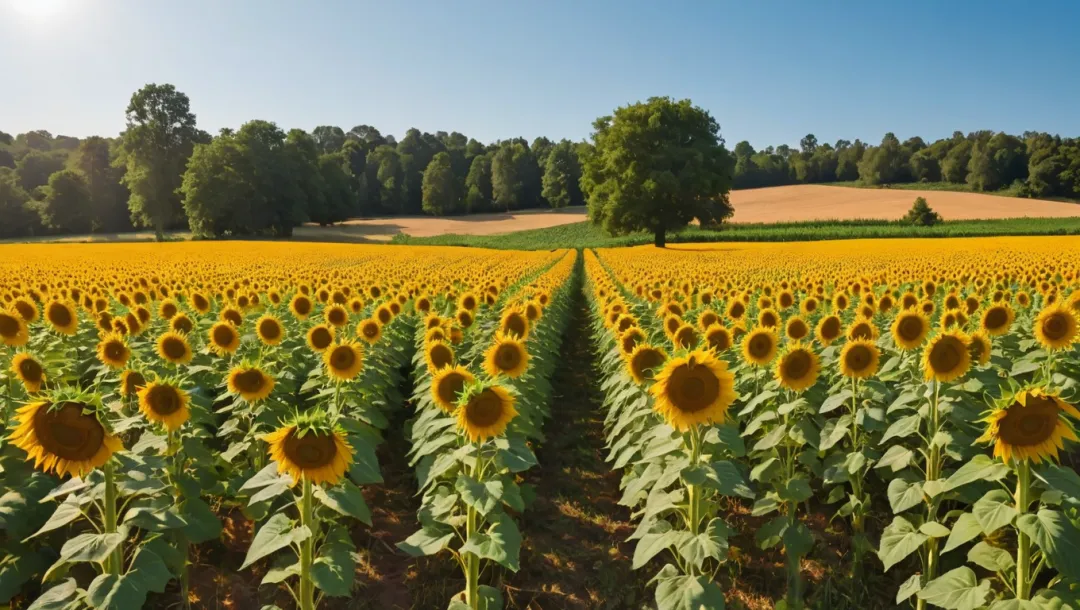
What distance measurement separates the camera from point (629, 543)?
561 cm

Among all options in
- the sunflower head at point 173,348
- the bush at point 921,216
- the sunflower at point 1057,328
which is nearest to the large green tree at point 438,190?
the bush at point 921,216

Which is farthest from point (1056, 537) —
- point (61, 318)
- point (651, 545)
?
point (61, 318)

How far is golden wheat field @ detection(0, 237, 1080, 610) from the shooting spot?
3402 millimetres

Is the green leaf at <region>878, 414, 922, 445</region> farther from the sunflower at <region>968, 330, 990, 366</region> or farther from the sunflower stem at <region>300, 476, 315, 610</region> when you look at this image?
the sunflower stem at <region>300, 476, 315, 610</region>

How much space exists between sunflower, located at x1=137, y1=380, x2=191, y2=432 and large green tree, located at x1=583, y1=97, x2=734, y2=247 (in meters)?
47.5

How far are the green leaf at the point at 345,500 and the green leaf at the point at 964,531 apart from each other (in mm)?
→ 3288

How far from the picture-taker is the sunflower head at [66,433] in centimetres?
314

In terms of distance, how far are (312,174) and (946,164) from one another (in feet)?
335

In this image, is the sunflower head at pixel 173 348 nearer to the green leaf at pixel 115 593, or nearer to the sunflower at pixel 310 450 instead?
the green leaf at pixel 115 593

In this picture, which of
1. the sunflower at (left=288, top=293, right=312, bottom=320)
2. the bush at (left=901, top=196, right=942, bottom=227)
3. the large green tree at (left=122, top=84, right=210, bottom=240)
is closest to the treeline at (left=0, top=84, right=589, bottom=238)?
the large green tree at (left=122, top=84, right=210, bottom=240)

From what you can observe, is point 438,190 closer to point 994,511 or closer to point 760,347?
point 760,347

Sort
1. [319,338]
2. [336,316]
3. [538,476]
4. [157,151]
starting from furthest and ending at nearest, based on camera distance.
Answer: [157,151] → [336,316] → [538,476] → [319,338]

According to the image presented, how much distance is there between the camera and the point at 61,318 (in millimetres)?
7469

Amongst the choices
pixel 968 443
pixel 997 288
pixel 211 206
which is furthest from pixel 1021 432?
pixel 211 206
